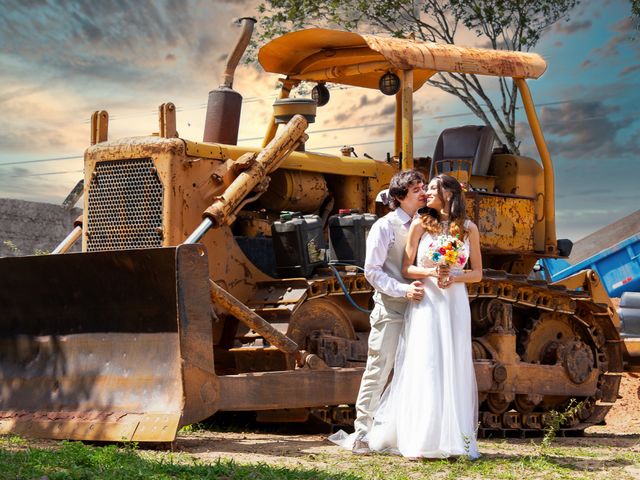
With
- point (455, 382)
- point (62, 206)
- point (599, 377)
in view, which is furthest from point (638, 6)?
point (455, 382)

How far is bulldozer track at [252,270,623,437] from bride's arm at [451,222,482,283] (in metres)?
1.74

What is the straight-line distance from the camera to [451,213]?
285 inches

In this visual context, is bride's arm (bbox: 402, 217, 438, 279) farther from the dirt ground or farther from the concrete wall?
the concrete wall

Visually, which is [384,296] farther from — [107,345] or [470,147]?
[470,147]

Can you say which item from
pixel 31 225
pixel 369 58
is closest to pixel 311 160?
pixel 369 58

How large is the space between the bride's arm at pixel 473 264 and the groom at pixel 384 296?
0.31 meters

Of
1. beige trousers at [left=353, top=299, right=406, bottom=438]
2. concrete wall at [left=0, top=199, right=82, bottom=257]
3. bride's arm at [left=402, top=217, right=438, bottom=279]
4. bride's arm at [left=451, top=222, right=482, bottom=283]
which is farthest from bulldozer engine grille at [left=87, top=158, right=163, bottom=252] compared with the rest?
concrete wall at [left=0, top=199, right=82, bottom=257]

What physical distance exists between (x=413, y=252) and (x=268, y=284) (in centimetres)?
199

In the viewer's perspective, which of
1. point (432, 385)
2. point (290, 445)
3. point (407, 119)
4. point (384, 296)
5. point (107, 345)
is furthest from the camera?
point (407, 119)

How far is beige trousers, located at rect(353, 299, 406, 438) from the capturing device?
24.1ft

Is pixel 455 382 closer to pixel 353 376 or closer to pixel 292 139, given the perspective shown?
pixel 353 376

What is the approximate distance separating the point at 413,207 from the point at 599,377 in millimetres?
3991

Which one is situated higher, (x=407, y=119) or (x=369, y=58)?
(x=369, y=58)

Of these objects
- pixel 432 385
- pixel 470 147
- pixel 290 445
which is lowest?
pixel 290 445
